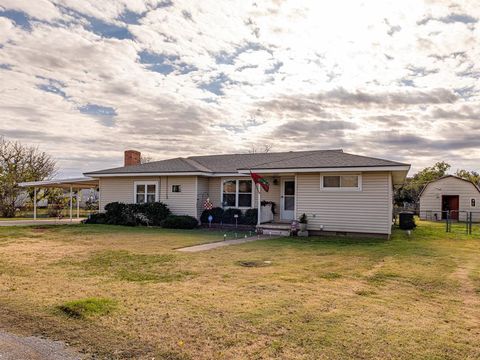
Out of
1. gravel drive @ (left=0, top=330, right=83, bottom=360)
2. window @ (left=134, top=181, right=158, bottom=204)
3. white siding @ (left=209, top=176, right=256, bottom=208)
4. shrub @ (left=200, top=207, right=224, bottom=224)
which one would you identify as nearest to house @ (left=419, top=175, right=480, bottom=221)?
white siding @ (left=209, top=176, right=256, bottom=208)

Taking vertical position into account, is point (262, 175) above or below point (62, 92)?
below

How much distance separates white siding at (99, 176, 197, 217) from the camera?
20.4 meters

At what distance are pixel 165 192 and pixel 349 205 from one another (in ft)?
34.4

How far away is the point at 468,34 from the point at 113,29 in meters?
13.0

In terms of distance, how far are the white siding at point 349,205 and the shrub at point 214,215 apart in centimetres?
501

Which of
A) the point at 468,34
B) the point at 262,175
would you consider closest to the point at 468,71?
the point at 468,34

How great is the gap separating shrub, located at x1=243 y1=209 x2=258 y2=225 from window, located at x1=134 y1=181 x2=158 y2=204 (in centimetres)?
562

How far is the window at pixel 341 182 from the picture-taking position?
51.5ft

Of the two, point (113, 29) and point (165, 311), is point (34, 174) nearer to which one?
point (113, 29)

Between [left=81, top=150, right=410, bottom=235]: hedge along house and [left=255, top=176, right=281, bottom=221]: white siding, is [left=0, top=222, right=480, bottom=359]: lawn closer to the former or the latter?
[left=81, top=150, right=410, bottom=235]: hedge along house

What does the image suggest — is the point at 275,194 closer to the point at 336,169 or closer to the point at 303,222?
the point at 303,222

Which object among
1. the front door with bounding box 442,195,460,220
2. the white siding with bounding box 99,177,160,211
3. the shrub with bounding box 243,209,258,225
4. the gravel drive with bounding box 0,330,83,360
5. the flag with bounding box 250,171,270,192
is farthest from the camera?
the front door with bounding box 442,195,460,220

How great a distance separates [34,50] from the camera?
14.4m

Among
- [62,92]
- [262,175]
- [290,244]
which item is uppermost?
[62,92]
